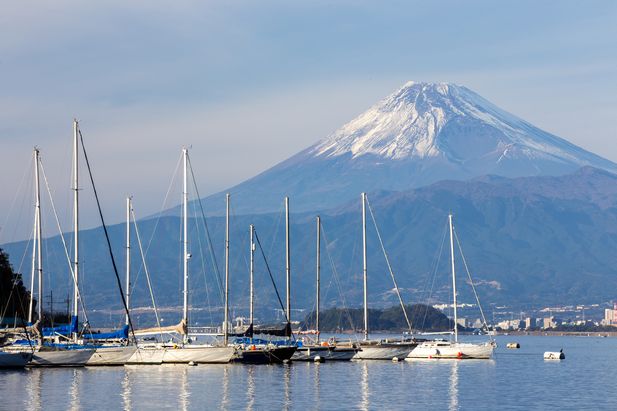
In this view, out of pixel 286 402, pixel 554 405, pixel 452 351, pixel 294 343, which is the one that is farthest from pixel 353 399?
pixel 452 351

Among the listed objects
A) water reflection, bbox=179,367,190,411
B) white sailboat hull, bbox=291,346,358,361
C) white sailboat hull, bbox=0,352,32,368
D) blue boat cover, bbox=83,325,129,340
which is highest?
blue boat cover, bbox=83,325,129,340

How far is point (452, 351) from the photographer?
101 m

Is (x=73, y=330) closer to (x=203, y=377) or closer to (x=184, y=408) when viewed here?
(x=203, y=377)

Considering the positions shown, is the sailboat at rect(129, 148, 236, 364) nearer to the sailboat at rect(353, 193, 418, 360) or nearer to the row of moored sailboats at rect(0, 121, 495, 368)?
the row of moored sailboats at rect(0, 121, 495, 368)

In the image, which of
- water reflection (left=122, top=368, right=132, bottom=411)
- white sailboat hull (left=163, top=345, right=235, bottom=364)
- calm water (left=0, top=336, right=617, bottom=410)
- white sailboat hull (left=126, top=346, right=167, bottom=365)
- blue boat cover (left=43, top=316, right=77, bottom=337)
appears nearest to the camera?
water reflection (left=122, top=368, right=132, bottom=411)

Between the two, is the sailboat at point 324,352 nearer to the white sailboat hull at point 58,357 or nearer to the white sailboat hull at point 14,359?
the white sailboat hull at point 58,357

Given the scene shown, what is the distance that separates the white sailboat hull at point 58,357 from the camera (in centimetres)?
7500

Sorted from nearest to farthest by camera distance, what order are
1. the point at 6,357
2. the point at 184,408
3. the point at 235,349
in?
the point at 184,408 < the point at 6,357 < the point at 235,349

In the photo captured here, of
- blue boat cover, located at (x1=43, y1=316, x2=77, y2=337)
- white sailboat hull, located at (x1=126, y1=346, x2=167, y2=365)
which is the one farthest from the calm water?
blue boat cover, located at (x1=43, y1=316, x2=77, y2=337)

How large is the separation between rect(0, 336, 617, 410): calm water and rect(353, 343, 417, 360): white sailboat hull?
2.29m

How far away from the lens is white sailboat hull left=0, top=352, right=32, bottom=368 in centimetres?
7519

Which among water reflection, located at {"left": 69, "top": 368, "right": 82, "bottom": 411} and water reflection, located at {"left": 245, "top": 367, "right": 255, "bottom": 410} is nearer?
water reflection, located at {"left": 69, "top": 368, "right": 82, "bottom": 411}

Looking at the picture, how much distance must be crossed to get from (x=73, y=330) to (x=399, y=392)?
861 inches

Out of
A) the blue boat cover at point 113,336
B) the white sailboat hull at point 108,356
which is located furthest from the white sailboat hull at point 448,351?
the white sailboat hull at point 108,356
